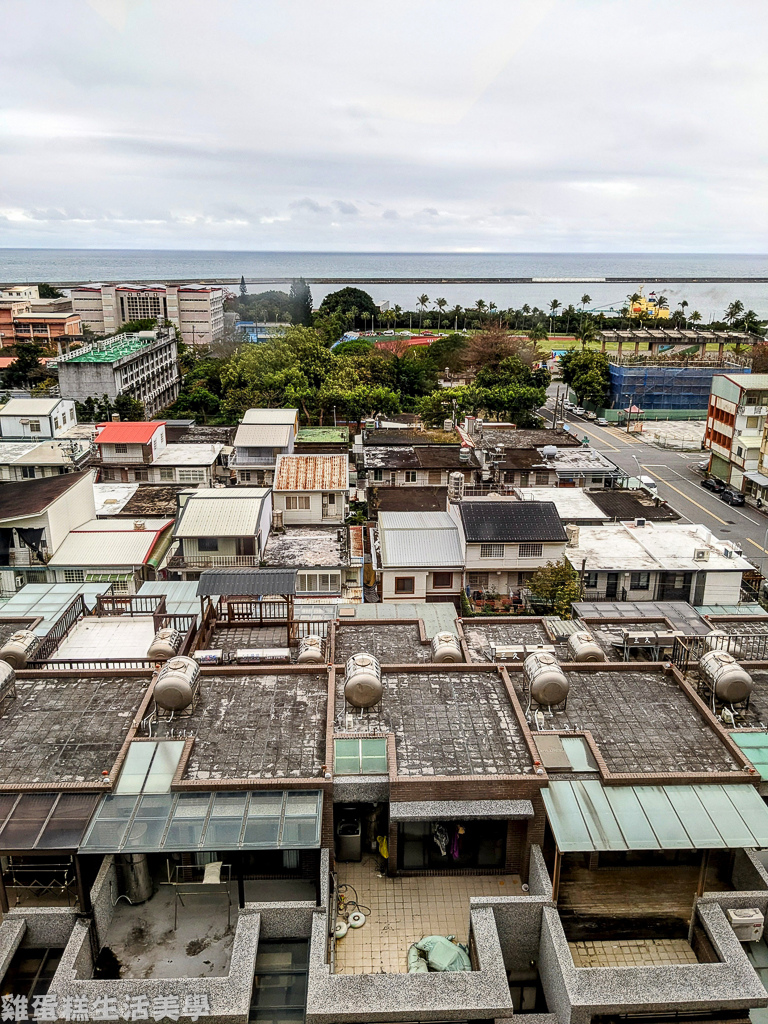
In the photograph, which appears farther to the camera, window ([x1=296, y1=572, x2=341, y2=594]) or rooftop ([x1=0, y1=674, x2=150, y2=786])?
window ([x1=296, y1=572, x2=341, y2=594])

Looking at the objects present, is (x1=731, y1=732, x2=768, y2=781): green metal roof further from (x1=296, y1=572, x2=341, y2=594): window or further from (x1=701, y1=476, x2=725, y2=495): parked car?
(x1=701, y1=476, x2=725, y2=495): parked car

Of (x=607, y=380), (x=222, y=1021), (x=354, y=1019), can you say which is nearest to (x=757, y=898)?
(x=354, y=1019)

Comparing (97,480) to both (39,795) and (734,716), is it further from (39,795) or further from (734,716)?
(734,716)

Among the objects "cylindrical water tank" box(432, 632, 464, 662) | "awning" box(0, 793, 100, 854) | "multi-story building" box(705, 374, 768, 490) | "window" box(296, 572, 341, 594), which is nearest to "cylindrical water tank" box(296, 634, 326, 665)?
"cylindrical water tank" box(432, 632, 464, 662)

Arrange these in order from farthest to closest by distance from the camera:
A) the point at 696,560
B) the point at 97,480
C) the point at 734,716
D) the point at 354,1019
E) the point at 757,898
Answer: the point at 97,480, the point at 696,560, the point at 734,716, the point at 757,898, the point at 354,1019

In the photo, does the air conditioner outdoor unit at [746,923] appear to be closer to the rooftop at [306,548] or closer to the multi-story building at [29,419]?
the rooftop at [306,548]
